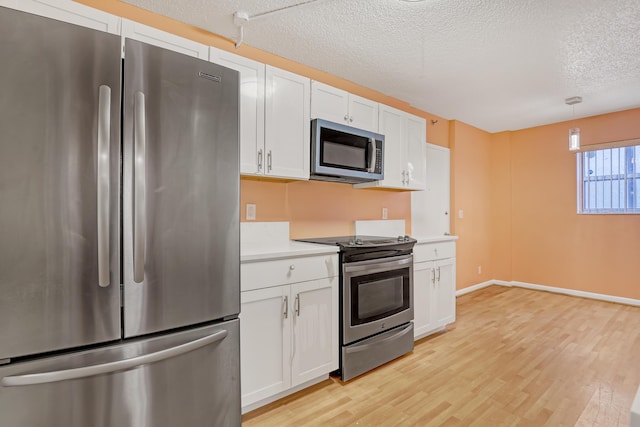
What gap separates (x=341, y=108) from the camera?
2.83 meters

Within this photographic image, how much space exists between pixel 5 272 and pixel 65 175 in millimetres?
336

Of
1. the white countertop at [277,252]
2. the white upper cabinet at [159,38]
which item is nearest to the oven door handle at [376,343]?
the white countertop at [277,252]

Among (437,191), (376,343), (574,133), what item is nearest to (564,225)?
(437,191)

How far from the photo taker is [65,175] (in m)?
1.10

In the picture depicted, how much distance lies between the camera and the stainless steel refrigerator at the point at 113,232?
3.41ft

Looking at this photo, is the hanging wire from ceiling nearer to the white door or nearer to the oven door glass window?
the oven door glass window

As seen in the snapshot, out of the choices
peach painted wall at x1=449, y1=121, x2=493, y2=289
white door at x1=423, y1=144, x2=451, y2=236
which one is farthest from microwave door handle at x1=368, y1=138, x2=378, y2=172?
peach painted wall at x1=449, y1=121, x2=493, y2=289

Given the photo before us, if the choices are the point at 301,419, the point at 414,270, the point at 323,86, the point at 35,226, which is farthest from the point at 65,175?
the point at 414,270

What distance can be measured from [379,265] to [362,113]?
136cm

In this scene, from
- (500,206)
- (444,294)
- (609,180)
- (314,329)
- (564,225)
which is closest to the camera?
(314,329)

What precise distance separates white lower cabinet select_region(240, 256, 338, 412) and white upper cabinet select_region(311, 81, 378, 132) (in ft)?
3.91

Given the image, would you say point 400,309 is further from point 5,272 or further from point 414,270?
point 5,272

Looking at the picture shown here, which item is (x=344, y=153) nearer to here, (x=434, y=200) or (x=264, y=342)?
(x=264, y=342)

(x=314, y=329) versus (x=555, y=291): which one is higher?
(x=314, y=329)
